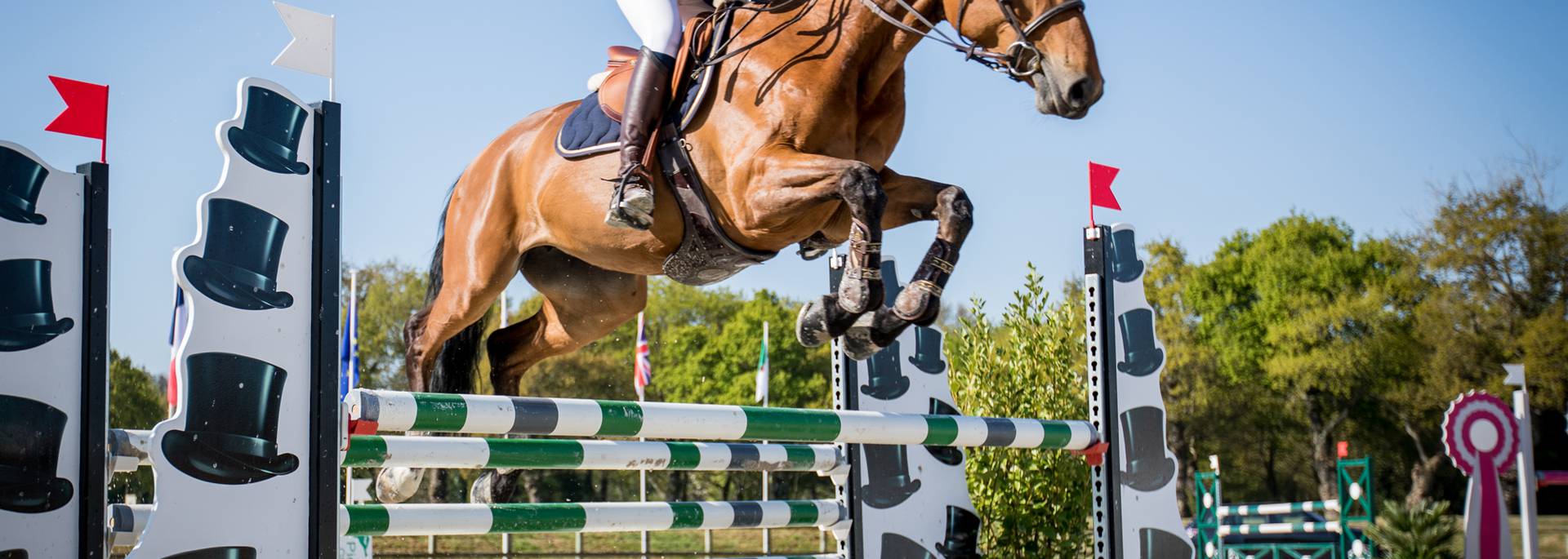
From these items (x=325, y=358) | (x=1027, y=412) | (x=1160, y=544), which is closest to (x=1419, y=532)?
(x=1027, y=412)

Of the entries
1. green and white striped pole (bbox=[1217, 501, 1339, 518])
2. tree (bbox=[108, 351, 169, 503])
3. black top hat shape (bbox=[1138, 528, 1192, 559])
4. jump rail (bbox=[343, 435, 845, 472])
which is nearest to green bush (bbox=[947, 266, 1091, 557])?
black top hat shape (bbox=[1138, 528, 1192, 559])

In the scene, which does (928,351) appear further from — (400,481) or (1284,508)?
(1284,508)

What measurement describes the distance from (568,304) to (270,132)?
196 cm

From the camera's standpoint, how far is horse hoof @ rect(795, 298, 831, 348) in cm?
333

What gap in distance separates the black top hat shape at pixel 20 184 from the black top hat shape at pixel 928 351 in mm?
2947

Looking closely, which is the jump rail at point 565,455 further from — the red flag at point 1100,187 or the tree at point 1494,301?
the tree at point 1494,301

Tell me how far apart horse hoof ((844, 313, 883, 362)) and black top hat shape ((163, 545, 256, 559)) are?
61.7 inches

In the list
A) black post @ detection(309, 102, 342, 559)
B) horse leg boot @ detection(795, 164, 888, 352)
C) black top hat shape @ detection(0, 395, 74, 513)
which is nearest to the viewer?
black top hat shape @ detection(0, 395, 74, 513)

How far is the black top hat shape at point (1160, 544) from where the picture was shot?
4348 millimetres

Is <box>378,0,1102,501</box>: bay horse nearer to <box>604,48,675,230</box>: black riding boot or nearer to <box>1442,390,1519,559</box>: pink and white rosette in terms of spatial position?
<box>604,48,675,230</box>: black riding boot

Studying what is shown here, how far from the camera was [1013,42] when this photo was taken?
11.0 ft

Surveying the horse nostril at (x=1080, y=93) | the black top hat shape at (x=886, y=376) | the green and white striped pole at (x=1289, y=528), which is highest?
the horse nostril at (x=1080, y=93)

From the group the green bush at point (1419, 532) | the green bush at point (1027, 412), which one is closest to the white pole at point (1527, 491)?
the green bush at point (1419, 532)

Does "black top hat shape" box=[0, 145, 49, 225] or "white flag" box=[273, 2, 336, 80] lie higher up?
"white flag" box=[273, 2, 336, 80]
